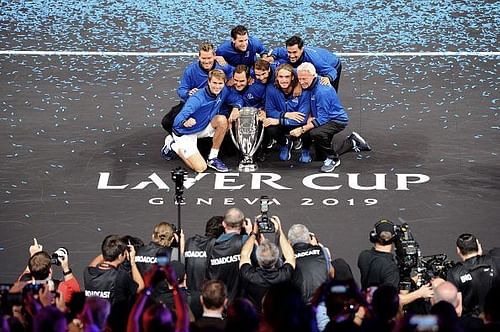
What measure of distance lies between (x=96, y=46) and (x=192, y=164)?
5228 mm

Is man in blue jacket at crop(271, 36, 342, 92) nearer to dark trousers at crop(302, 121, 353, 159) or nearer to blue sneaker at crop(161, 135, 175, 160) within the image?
dark trousers at crop(302, 121, 353, 159)

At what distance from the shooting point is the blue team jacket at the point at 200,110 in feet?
46.9

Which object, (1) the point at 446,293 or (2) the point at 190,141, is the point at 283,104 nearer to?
(2) the point at 190,141

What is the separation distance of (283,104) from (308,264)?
457 cm

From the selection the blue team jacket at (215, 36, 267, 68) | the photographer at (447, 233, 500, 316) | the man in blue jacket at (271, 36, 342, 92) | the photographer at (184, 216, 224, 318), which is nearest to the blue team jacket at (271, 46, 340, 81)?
the man in blue jacket at (271, 36, 342, 92)

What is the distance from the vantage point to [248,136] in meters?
14.2

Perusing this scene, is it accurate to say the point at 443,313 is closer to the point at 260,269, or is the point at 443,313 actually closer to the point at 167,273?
the point at 167,273

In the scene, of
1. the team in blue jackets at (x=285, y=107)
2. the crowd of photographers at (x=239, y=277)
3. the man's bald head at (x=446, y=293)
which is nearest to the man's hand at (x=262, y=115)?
the team in blue jackets at (x=285, y=107)

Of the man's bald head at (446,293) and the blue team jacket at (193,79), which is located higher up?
the blue team jacket at (193,79)

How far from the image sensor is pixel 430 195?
13.5m

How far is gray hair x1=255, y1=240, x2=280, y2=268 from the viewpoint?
385 inches

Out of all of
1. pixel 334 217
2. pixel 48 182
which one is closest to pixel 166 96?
pixel 48 182

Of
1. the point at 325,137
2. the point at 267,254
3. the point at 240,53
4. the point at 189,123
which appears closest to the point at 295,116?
the point at 325,137

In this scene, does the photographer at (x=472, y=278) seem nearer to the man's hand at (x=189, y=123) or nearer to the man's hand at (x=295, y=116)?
the man's hand at (x=295, y=116)
